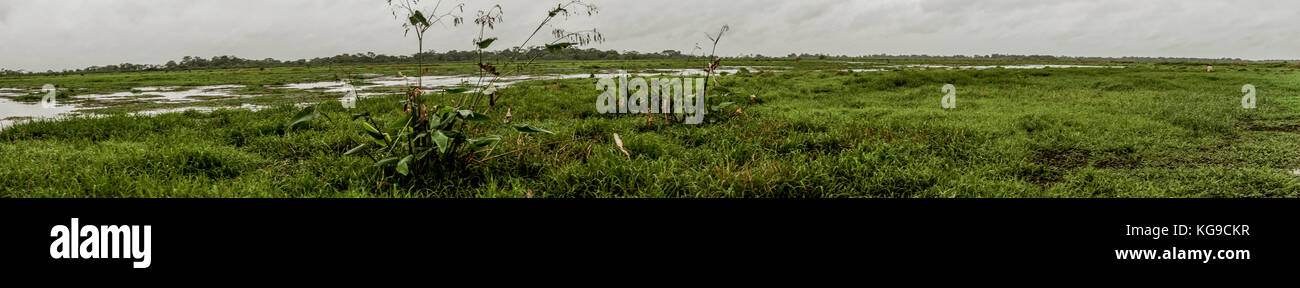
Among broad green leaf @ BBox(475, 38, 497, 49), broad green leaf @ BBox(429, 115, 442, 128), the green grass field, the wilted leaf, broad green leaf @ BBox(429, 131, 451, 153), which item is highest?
broad green leaf @ BBox(475, 38, 497, 49)

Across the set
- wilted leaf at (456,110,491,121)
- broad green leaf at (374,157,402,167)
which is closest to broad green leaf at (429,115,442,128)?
wilted leaf at (456,110,491,121)

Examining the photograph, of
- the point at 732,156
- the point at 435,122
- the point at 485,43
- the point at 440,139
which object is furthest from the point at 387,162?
the point at 732,156

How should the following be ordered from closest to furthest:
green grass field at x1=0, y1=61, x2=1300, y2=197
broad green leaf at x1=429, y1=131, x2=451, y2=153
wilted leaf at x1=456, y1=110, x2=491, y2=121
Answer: broad green leaf at x1=429, y1=131, x2=451, y2=153 < wilted leaf at x1=456, y1=110, x2=491, y2=121 < green grass field at x1=0, y1=61, x2=1300, y2=197

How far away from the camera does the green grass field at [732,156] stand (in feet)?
13.1

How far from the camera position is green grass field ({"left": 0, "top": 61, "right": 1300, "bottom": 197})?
3.99 metres

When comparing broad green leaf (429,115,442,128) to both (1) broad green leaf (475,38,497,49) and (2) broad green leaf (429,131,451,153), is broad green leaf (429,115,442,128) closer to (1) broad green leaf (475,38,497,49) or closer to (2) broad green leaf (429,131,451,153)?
(2) broad green leaf (429,131,451,153)

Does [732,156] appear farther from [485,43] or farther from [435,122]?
[435,122]

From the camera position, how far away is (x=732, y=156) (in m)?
5.20

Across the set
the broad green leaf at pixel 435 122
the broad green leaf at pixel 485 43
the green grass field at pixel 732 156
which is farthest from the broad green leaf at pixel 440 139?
the broad green leaf at pixel 485 43
